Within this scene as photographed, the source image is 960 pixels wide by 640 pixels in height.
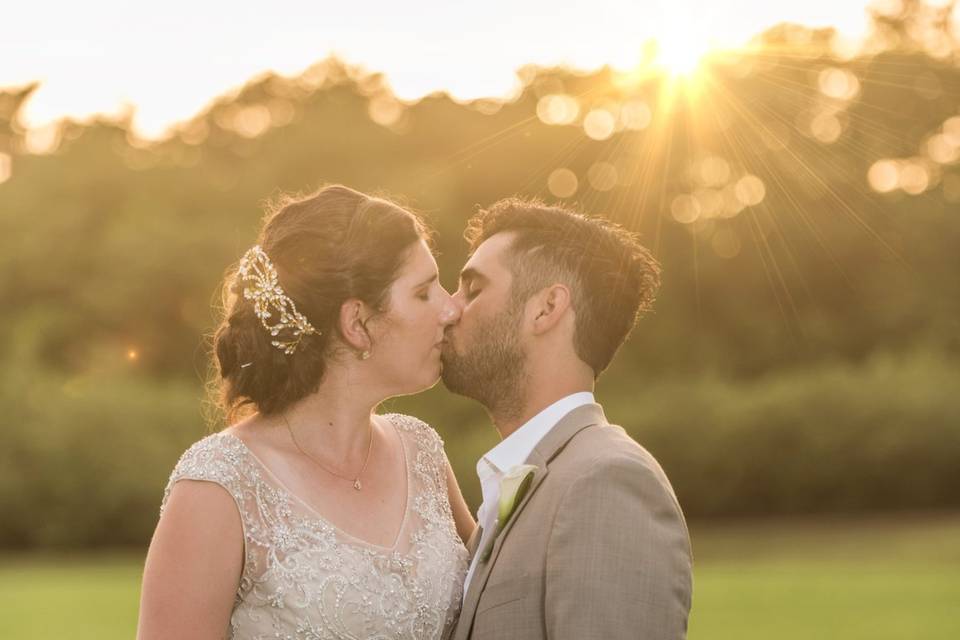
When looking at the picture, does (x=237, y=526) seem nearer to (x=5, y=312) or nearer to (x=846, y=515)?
(x=846, y=515)

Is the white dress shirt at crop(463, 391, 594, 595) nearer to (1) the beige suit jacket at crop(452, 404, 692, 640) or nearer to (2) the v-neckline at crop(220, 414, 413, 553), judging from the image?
(1) the beige suit jacket at crop(452, 404, 692, 640)

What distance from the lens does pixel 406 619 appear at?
4242 millimetres

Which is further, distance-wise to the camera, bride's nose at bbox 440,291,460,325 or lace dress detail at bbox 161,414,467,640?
bride's nose at bbox 440,291,460,325

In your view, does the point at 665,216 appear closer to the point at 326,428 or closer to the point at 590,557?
the point at 326,428

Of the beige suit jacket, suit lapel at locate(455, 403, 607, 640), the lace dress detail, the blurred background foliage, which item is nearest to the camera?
the beige suit jacket

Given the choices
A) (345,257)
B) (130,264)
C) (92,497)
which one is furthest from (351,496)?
(130,264)

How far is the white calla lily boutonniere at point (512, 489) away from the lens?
3785 millimetres

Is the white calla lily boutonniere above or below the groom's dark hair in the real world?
below

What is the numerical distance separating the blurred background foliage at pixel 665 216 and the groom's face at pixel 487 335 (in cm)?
2361

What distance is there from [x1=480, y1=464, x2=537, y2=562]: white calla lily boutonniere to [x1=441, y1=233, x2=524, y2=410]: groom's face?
387 millimetres

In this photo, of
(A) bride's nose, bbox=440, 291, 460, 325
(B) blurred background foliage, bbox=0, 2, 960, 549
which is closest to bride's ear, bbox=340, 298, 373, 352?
(A) bride's nose, bbox=440, 291, 460, 325

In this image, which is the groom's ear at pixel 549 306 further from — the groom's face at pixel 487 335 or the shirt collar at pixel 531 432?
the shirt collar at pixel 531 432

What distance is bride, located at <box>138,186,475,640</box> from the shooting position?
13.4ft

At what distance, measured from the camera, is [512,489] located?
3789 mm
